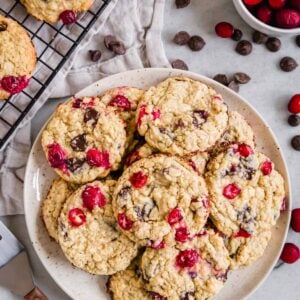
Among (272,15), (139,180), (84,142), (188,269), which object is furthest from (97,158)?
(272,15)

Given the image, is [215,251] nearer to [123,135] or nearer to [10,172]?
[123,135]

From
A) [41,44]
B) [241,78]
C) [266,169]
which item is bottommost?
[266,169]

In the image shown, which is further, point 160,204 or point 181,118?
point 181,118

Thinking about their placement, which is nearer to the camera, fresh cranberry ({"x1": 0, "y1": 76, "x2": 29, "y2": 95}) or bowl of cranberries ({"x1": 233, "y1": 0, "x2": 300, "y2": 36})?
fresh cranberry ({"x1": 0, "y1": 76, "x2": 29, "y2": 95})

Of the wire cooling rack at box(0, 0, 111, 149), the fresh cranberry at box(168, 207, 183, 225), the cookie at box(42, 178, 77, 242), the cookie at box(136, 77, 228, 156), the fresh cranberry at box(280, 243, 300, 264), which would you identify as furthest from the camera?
the fresh cranberry at box(280, 243, 300, 264)

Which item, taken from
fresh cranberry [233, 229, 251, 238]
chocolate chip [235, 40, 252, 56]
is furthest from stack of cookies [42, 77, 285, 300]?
chocolate chip [235, 40, 252, 56]

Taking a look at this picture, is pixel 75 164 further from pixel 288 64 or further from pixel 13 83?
pixel 288 64

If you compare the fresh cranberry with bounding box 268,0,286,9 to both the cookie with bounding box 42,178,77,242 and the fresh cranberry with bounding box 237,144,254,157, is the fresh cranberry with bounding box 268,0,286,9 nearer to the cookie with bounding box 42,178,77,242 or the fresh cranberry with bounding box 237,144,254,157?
the fresh cranberry with bounding box 237,144,254,157
